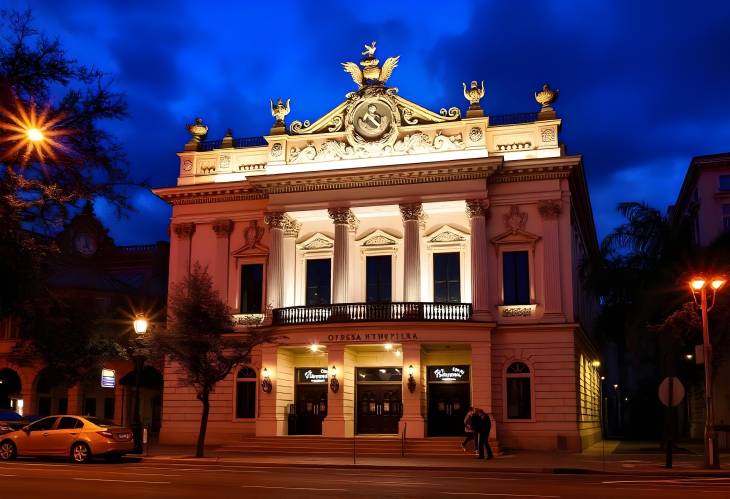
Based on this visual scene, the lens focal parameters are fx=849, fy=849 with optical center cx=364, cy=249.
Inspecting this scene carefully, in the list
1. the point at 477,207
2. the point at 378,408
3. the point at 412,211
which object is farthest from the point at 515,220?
the point at 378,408

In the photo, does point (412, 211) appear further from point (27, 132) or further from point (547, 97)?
point (27, 132)

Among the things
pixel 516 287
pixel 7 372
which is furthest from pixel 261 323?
pixel 7 372

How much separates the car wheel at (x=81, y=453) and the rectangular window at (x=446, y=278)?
1888cm

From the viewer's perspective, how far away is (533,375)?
38.3 meters

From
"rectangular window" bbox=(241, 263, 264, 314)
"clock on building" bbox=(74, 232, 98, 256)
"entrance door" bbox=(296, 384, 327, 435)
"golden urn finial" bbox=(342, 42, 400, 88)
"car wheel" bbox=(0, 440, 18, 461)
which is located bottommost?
"car wheel" bbox=(0, 440, 18, 461)

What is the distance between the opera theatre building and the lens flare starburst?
26531 mm

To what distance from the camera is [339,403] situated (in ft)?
124

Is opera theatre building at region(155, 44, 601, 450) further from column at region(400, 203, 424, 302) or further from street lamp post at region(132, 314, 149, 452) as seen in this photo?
street lamp post at region(132, 314, 149, 452)

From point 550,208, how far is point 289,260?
1305 cm

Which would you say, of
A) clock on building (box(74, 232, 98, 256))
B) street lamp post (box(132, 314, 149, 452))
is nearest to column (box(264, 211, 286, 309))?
street lamp post (box(132, 314, 149, 452))

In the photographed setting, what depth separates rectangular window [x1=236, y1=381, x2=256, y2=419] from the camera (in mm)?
41656

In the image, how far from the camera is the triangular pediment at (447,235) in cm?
4084

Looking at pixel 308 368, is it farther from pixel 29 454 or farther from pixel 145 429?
pixel 29 454

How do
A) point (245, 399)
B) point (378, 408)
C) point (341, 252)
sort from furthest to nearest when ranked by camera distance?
1. point (245, 399)
2. point (341, 252)
3. point (378, 408)
